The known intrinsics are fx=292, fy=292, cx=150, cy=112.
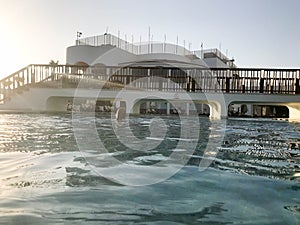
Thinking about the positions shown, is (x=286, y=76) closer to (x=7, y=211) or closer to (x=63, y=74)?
(x=63, y=74)

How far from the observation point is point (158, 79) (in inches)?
639

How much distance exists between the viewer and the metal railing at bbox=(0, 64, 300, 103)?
14773 millimetres

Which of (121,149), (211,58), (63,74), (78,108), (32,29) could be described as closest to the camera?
(121,149)

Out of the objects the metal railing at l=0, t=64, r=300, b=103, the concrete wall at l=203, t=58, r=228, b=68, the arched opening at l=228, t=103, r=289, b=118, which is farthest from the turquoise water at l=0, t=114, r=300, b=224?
the concrete wall at l=203, t=58, r=228, b=68

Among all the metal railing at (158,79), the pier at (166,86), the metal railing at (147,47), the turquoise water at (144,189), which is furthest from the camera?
the metal railing at (147,47)

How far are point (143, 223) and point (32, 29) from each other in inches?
386

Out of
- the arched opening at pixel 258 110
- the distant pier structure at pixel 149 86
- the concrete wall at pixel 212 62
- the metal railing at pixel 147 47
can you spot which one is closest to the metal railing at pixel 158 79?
the distant pier structure at pixel 149 86

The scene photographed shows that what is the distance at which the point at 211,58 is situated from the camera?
31.6 metres

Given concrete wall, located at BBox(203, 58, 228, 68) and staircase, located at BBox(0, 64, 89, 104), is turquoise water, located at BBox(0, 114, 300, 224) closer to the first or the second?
staircase, located at BBox(0, 64, 89, 104)

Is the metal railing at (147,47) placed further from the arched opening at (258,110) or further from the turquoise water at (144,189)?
the turquoise water at (144,189)

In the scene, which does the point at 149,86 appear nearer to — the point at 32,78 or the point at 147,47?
the point at 32,78

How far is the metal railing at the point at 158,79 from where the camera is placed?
14773 mm

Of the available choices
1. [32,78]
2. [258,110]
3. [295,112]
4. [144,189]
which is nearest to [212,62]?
[258,110]

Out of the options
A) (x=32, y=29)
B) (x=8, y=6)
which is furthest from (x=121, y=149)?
(x=32, y=29)
